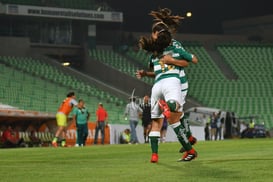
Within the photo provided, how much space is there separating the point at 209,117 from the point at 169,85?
3268 cm

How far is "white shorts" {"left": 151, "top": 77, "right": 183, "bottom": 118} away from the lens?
11.0 m

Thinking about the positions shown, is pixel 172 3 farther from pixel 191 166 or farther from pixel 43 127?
pixel 191 166

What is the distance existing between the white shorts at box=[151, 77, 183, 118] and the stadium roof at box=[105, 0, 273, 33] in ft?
162

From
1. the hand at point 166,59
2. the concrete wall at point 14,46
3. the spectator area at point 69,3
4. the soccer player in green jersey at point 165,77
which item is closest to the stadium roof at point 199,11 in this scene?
the spectator area at point 69,3

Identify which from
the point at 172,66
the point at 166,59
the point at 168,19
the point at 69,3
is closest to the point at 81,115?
the point at 168,19

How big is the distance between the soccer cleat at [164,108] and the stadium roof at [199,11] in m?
49.5

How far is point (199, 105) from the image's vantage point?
163 ft

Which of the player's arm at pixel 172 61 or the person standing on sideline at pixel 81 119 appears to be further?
the person standing on sideline at pixel 81 119

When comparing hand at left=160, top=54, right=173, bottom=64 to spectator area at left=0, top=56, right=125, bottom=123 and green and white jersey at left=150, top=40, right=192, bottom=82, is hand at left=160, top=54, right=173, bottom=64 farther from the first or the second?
spectator area at left=0, top=56, right=125, bottom=123

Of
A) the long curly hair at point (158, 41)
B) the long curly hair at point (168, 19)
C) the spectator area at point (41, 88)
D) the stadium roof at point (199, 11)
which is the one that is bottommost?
the long curly hair at point (158, 41)

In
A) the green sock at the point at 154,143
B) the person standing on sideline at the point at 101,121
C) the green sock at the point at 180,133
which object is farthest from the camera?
the person standing on sideline at the point at 101,121

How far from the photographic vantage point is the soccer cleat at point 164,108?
1093 centimetres

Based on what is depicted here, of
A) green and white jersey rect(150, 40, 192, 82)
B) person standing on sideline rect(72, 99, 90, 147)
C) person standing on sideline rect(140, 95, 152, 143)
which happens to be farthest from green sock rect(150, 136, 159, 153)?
person standing on sideline rect(140, 95, 152, 143)

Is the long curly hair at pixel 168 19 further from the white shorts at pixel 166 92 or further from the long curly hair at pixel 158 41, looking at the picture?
the white shorts at pixel 166 92
